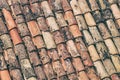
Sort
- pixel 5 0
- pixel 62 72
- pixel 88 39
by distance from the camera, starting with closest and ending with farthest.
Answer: pixel 62 72 → pixel 88 39 → pixel 5 0

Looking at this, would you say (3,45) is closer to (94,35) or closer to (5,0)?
(5,0)

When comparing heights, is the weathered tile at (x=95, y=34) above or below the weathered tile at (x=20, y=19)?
below

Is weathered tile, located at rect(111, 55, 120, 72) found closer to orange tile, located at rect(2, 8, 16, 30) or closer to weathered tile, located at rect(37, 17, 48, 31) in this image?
weathered tile, located at rect(37, 17, 48, 31)

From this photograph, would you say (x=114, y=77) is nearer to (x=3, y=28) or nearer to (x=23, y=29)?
(x=23, y=29)

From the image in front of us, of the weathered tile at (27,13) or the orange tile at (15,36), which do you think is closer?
the orange tile at (15,36)

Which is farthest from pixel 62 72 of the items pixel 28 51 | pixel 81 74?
pixel 28 51

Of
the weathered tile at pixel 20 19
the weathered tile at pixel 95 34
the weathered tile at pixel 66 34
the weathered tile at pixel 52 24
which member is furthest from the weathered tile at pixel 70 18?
the weathered tile at pixel 20 19

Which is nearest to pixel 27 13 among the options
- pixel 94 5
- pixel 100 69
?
pixel 94 5

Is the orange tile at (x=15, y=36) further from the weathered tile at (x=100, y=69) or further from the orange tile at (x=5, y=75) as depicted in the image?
the weathered tile at (x=100, y=69)
